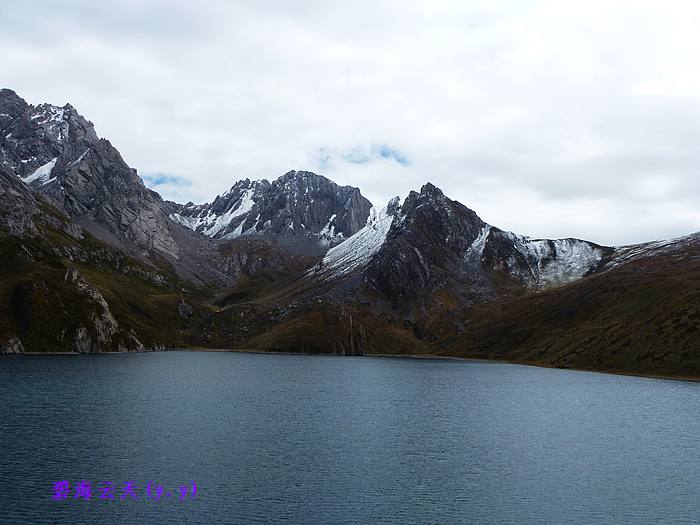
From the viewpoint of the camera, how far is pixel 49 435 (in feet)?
283

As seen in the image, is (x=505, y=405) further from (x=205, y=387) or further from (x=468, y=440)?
(x=205, y=387)

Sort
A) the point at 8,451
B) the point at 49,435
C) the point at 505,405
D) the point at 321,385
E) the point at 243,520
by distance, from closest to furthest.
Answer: the point at 243,520
the point at 8,451
the point at 49,435
the point at 505,405
the point at 321,385

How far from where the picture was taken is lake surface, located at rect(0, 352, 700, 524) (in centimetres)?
5919

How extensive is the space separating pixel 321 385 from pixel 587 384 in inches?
3418

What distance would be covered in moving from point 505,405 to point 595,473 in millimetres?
61149

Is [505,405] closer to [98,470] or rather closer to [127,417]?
[127,417]

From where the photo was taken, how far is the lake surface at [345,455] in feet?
194

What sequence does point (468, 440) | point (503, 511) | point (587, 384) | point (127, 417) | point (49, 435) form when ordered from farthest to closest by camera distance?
point (587, 384) → point (127, 417) → point (468, 440) → point (49, 435) → point (503, 511)

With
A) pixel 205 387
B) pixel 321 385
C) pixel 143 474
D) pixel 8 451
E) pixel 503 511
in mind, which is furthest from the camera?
pixel 321 385

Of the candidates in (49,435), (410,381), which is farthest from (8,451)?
(410,381)

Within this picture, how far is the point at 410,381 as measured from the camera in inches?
7608

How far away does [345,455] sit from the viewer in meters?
81.9

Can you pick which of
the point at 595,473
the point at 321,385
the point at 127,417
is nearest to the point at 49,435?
the point at 127,417

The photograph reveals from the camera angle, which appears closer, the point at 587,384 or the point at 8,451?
the point at 8,451
